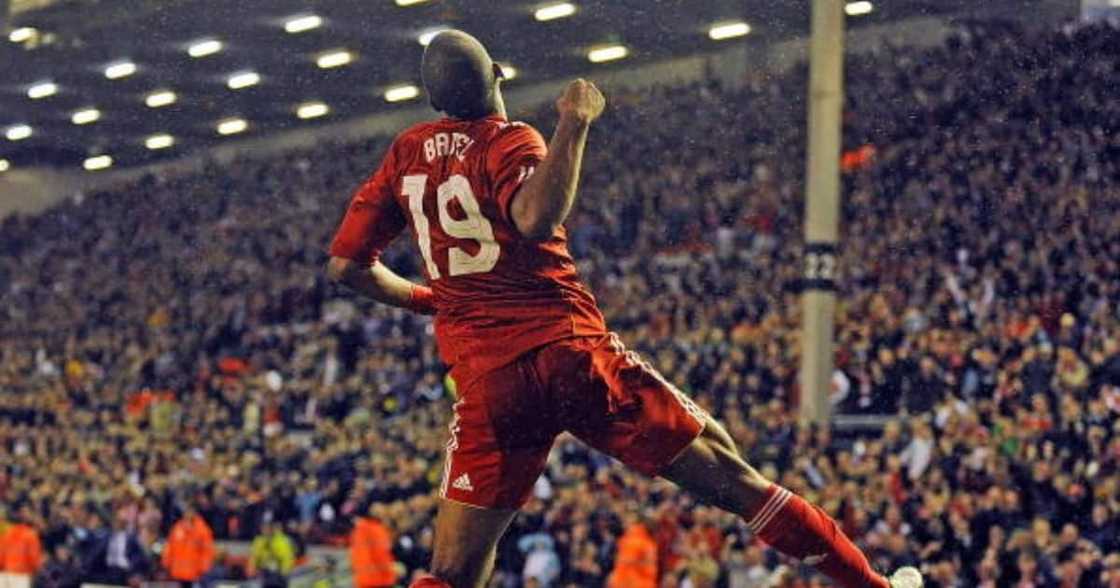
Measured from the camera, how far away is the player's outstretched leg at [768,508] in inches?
208

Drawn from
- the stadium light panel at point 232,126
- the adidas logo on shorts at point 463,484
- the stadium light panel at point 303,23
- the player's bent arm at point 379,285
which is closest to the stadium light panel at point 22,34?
the stadium light panel at point 303,23

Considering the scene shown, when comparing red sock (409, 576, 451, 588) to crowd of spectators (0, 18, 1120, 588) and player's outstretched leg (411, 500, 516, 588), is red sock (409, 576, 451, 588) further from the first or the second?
Answer: crowd of spectators (0, 18, 1120, 588)

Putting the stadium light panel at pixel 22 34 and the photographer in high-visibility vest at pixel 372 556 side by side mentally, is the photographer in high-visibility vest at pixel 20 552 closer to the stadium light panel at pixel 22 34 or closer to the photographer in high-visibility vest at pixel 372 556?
the photographer in high-visibility vest at pixel 372 556

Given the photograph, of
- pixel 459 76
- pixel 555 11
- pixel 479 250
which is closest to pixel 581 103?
pixel 459 76

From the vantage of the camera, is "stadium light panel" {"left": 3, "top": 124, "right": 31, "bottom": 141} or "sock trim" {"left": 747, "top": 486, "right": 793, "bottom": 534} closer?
"sock trim" {"left": 747, "top": 486, "right": 793, "bottom": 534}

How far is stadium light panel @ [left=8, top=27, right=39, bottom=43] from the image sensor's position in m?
31.2

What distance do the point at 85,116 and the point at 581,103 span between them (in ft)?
122

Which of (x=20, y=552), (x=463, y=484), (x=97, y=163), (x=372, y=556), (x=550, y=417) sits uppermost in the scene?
(x=97, y=163)

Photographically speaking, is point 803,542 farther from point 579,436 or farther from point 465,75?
point 465,75

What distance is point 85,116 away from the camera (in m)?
40.1

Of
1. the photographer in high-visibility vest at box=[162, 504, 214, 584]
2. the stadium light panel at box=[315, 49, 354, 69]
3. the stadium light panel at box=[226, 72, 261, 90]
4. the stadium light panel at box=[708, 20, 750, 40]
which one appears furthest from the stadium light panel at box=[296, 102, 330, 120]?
the photographer in high-visibility vest at box=[162, 504, 214, 584]

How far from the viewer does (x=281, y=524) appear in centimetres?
2059

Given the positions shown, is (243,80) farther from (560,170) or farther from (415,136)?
(560,170)

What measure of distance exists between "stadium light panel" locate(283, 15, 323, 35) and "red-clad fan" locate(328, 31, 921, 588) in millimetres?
25926
